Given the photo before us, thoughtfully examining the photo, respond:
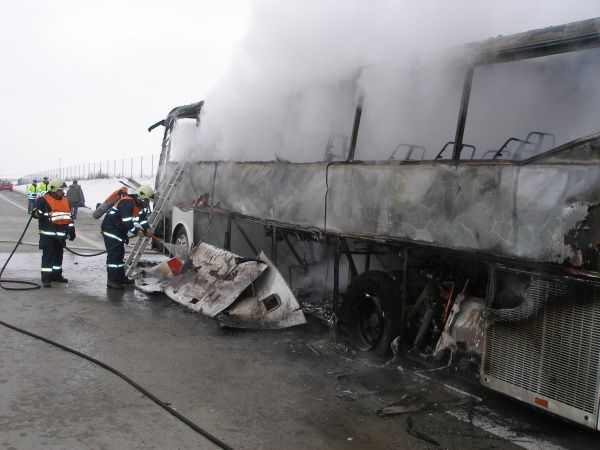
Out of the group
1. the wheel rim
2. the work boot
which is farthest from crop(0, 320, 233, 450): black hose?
the work boot

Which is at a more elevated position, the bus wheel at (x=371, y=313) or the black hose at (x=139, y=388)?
the bus wheel at (x=371, y=313)

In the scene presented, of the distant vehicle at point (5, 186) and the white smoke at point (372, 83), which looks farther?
the distant vehicle at point (5, 186)

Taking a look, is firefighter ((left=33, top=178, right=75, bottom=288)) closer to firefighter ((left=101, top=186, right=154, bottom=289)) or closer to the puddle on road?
the puddle on road

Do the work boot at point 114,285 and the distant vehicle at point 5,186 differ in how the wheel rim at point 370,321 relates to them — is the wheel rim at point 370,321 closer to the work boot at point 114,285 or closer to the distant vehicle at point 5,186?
the work boot at point 114,285

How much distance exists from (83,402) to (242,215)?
4.19 meters

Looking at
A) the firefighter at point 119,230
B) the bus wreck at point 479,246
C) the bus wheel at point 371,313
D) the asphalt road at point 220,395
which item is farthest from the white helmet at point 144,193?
the bus wheel at point 371,313

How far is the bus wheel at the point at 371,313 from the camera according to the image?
17.5 ft

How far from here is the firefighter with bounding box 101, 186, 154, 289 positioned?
861 cm

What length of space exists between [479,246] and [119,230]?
20.1 feet

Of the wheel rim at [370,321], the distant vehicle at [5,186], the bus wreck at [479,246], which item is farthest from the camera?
the distant vehicle at [5,186]

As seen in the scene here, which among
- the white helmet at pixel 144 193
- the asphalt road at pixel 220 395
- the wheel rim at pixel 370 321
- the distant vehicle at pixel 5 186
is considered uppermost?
the white helmet at pixel 144 193

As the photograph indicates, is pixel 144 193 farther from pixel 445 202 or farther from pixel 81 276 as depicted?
pixel 445 202

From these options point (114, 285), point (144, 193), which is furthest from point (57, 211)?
point (114, 285)

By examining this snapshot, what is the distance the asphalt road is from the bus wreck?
36 centimetres
